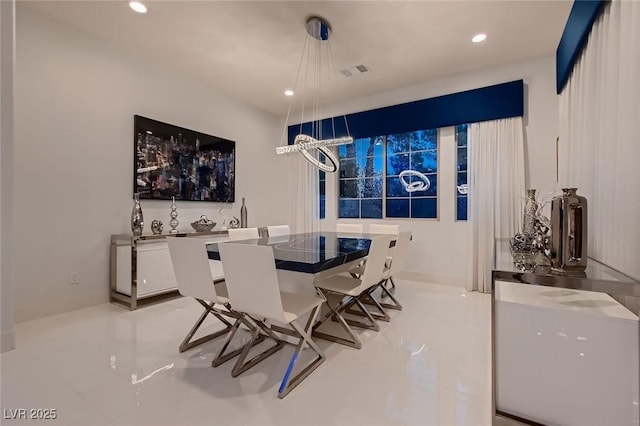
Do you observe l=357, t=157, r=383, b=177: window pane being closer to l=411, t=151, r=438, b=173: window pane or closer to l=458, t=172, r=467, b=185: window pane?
l=411, t=151, r=438, b=173: window pane

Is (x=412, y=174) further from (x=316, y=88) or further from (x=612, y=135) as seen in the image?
(x=612, y=135)

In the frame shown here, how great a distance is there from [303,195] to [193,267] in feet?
12.0

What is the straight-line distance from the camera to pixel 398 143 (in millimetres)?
4758

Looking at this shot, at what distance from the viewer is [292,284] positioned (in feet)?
10.5

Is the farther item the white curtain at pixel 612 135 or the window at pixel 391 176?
the window at pixel 391 176

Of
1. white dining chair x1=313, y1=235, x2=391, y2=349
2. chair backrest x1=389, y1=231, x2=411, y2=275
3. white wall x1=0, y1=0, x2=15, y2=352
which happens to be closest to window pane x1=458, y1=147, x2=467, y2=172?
chair backrest x1=389, y1=231, x2=411, y2=275

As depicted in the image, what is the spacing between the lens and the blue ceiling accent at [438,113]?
3.71 meters

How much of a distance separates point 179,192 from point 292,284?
2.13m

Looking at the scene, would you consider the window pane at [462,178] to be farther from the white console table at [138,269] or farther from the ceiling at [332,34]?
the white console table at [138,269]

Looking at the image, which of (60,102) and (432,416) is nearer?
(432,416)

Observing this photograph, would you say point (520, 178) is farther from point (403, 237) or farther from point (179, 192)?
point (179, 192)

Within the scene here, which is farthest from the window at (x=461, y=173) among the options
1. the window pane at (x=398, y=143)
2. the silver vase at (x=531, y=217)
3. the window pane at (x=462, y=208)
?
the silver vase at (x=531, y=217)

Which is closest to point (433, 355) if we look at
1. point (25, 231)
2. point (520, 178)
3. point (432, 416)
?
point (432, 416)

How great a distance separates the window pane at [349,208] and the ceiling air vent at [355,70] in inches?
82.4
